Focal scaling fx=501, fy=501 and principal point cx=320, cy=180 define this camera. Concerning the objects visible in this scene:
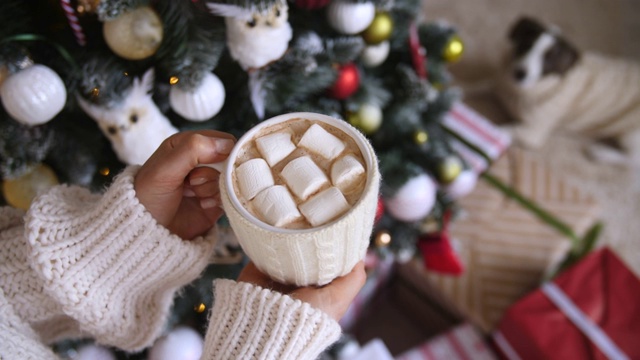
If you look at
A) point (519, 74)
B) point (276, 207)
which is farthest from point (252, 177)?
point (519, 74)

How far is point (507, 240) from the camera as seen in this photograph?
48.6 inches

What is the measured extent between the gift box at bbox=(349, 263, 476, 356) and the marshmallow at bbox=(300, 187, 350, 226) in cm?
86

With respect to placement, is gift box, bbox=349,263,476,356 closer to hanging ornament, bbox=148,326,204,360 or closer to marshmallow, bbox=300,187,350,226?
hanging ornament, bbox=148,326,204,360

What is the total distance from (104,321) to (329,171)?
1.07 feet

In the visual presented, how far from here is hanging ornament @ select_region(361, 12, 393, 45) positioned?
789mm

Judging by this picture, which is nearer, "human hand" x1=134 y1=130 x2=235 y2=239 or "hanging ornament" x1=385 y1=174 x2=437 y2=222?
"human hand" x1=134 y1=130 x2=235 y2=239

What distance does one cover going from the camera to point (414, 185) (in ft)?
2.83

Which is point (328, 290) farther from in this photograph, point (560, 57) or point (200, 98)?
point (560, 57)

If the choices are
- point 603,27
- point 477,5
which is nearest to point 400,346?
point 477,5

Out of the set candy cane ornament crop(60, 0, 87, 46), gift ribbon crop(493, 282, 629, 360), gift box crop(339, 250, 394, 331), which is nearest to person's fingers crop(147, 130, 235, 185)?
candy cane ornament crop(60, 0, 87, 46)

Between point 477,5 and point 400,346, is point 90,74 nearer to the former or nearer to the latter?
point 400,346

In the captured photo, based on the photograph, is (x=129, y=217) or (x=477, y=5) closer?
(x=129, y=217)

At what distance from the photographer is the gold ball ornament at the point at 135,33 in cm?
59

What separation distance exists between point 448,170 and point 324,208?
1.88 ft
